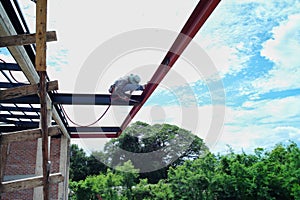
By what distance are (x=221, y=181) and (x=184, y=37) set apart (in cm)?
508

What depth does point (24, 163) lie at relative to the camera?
6.16m

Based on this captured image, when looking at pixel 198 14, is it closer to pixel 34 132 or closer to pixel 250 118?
pixel 34 132

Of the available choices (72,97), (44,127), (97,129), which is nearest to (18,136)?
(44,127)

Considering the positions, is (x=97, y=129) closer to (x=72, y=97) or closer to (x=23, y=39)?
(x=72, y=97)

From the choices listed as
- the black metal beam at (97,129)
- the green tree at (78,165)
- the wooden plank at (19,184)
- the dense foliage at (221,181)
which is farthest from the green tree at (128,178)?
the wooden plank at (19,184)

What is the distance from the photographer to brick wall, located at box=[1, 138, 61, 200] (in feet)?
19.7

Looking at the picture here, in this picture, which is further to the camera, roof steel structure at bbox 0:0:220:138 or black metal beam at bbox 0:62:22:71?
black metal beam at bbox 0:62:22:71

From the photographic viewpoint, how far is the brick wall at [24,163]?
6.00 meters

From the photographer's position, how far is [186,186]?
22.5 ft

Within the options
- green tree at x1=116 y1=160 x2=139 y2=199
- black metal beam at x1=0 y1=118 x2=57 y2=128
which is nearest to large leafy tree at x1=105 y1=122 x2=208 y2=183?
green tree at x1=116 y1=160 x2=139 y2=199

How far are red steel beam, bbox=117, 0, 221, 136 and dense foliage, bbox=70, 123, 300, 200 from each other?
4.05m

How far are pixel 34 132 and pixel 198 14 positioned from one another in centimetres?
140

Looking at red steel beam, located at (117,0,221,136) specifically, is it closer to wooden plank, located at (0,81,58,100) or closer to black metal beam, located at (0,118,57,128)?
wooden plank, located at (0,81,58,100)

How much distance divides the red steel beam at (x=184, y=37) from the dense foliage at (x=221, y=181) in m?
4.05
